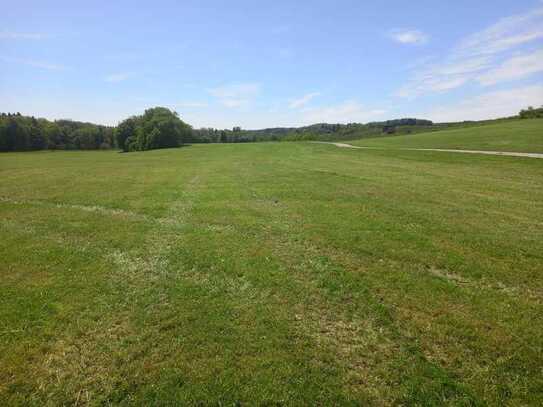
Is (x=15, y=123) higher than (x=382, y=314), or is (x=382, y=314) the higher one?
(x=15, y=123)

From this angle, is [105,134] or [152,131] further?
[105,134]

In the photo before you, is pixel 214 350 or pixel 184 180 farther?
pixel 184 180

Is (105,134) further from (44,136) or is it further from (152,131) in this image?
(152,131)

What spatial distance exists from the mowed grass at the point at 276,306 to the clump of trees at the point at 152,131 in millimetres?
67782

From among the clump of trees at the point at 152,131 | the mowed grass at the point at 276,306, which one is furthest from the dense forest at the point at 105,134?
the mowed grass at the point at 276,306

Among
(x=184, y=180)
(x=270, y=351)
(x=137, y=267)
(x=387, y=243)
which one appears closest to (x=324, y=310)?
(x=270, y=351)

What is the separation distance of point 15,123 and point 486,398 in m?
112

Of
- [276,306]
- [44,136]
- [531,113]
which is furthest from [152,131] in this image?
[531,113]

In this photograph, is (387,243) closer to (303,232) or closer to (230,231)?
(303,232)

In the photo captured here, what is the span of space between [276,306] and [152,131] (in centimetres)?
7763

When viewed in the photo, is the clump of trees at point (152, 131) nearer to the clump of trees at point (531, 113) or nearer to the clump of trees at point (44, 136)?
the clump of trees at point (44, 136)

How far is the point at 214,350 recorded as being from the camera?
14.5 feet

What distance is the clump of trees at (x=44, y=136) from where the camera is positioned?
8181 centimetres

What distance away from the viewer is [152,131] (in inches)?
2913
